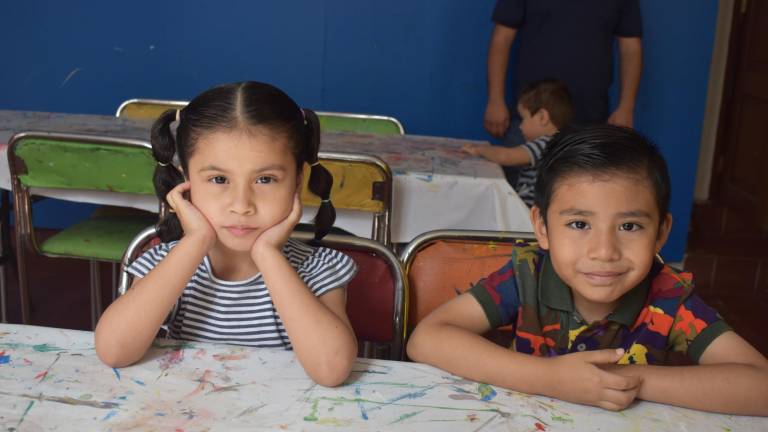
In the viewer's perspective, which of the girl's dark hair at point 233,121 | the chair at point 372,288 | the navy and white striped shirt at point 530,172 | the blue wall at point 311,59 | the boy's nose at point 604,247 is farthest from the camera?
the blue wall at point 311,59

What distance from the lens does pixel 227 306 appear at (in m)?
1.38

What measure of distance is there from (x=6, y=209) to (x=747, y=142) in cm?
491

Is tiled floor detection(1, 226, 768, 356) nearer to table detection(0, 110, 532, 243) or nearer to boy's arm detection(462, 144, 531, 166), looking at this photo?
table detection(0, 110, 532, 243)

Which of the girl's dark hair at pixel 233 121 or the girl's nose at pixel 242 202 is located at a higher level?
the girl's dark hair at pixel 233 121

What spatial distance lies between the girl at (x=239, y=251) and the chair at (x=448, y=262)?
0.67 ft

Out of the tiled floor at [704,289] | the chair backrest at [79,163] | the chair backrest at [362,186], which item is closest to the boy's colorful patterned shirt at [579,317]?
the chair backrest at [362,186]

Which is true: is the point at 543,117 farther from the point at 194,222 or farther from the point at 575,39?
the point at 194,222

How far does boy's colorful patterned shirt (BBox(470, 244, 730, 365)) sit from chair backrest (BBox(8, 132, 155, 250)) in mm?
1257

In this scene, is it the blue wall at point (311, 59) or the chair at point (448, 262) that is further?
the blue wall at point (311, 59)

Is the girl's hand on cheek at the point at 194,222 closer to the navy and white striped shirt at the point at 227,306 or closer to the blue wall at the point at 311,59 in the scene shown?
the navy and white striped shirt at the point at 227,306

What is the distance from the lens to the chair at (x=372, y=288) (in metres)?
1.51

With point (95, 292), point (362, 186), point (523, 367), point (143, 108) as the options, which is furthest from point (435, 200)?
point (143, 108)

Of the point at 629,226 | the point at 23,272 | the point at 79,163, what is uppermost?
the point at 629,226

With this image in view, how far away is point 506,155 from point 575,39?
111cm
